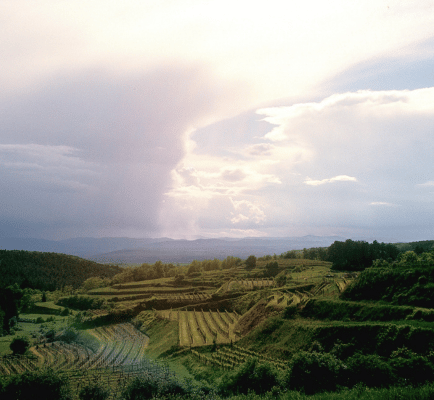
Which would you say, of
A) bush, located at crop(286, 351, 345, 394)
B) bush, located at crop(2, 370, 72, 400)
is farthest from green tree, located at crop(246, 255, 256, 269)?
bush, located at crop(2, 370, 72, 400)

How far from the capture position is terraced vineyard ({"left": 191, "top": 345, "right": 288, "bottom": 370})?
29686mm

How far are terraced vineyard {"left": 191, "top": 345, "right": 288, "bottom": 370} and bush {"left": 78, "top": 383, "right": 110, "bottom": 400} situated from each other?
1168cm

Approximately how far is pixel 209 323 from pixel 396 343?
2891 cm

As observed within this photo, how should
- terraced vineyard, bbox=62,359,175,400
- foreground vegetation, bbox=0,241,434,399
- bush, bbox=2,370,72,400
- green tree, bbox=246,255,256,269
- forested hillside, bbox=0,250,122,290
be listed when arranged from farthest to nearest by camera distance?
forested hillside, bbox=0,250,122,290 < green tree, bbox=246,255,256,269 < terraced vineyard, bbox=62,359,175,400 < bush, bbox=2,370,72,400 < foreground vegetation, bbox=0,241,434,399

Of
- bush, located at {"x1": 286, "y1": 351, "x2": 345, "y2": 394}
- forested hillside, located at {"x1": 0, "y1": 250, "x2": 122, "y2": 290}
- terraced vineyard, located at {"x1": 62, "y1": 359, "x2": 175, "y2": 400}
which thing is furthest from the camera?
forested hillside, located at {"x1": 0, "y1": 250, "x2": 122, "y2": 290}

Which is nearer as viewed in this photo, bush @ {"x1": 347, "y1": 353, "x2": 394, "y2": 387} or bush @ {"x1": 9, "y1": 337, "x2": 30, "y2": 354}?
bush @ {"x1": 347, "y1": 353, "x2": 394, "y2": 387}

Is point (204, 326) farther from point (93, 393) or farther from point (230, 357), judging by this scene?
point (93, 393)

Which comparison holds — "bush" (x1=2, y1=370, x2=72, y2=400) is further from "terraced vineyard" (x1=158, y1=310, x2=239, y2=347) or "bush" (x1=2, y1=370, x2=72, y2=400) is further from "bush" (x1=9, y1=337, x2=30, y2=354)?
"bush" (x1=9, y1=337, x2=30, y2=354)

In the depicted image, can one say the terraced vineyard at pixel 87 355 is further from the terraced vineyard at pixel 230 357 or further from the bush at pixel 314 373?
the bush at pixel 314 373

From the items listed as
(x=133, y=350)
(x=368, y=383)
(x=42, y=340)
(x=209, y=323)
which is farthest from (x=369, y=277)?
(x=42, y=340)

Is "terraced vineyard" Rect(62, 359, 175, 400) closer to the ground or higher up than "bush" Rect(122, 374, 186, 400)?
closer to the ground

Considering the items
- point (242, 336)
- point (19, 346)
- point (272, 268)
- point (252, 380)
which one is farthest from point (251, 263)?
point (252, 380)

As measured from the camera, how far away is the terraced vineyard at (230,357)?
2969cm

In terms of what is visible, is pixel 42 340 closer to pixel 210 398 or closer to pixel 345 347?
pixel 210 398
